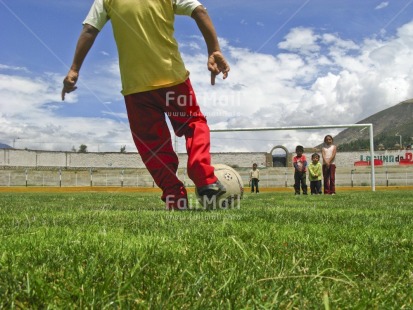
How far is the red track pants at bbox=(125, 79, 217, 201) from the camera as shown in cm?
484

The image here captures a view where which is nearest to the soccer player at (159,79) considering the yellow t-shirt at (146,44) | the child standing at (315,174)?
the yellow t-shirt at (146,44)

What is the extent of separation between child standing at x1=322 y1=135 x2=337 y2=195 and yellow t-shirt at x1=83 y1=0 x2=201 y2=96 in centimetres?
986

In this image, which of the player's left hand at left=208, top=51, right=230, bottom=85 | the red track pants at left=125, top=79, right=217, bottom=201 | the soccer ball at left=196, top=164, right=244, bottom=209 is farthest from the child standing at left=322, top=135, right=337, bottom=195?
the player's left hand at left=208, top=51, right=230, bottom=85

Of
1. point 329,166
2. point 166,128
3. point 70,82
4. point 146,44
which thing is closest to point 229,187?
point 166,128

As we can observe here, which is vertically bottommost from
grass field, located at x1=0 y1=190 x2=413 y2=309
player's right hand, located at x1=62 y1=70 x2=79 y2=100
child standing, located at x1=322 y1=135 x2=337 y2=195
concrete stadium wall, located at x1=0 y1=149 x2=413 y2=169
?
grass field, located at x1=0 y1=190 x2=413 y2=309

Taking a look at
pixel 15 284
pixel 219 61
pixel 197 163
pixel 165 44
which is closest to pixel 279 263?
pixel 15 284

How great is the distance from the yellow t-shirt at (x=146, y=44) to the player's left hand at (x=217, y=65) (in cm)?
39

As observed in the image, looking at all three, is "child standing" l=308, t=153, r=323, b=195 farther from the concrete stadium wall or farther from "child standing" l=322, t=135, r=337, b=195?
the concrete stadium wall

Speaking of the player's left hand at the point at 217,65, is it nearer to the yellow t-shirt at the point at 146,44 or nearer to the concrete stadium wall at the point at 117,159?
the yellow t-shirt at the point at 146,44

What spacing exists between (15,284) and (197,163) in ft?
10.8

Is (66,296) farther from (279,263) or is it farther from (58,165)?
(58,165)

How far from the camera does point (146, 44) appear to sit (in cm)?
480

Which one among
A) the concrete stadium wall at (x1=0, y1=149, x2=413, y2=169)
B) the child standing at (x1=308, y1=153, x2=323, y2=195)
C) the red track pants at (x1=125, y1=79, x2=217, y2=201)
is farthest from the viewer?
the concrete stadium wall at (x1=0, y1=149, x2=413, y2=169)

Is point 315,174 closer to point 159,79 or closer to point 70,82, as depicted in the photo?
point 159,79
